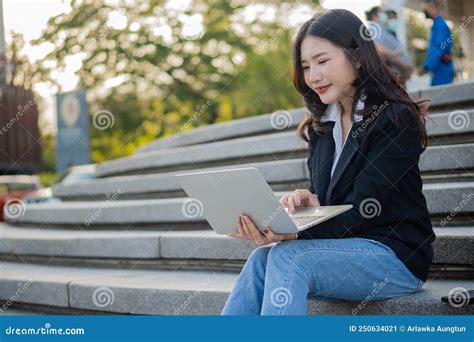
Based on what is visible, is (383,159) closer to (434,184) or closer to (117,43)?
(434,184)

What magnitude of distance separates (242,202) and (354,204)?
477 mm

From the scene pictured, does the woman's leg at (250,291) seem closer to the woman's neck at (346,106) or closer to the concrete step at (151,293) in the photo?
the concrete step at (151,293)

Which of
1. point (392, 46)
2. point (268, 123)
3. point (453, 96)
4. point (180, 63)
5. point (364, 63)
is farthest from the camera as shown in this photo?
point (180, 63)

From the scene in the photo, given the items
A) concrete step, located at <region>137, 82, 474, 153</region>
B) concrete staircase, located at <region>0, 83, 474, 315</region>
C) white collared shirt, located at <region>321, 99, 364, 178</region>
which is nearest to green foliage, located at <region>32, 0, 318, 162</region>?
concrete step, located at <region>137, 82, 474, 153</region>

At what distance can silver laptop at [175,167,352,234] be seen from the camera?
102 inches

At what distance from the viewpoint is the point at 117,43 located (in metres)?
21.2

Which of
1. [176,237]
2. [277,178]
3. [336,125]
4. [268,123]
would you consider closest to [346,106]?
[336,125]

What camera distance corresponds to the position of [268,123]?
21.5ft

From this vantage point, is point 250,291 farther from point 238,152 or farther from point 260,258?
point 238,152

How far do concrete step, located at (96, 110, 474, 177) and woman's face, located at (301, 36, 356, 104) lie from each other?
5.26ft

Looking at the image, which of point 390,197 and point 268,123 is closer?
point 390,197

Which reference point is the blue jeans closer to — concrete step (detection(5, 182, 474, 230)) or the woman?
the woman

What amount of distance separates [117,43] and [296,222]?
1917cm

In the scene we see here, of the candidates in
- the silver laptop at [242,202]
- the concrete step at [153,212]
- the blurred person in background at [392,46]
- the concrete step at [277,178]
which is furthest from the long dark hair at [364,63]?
the blurred person in background at [392,46]
